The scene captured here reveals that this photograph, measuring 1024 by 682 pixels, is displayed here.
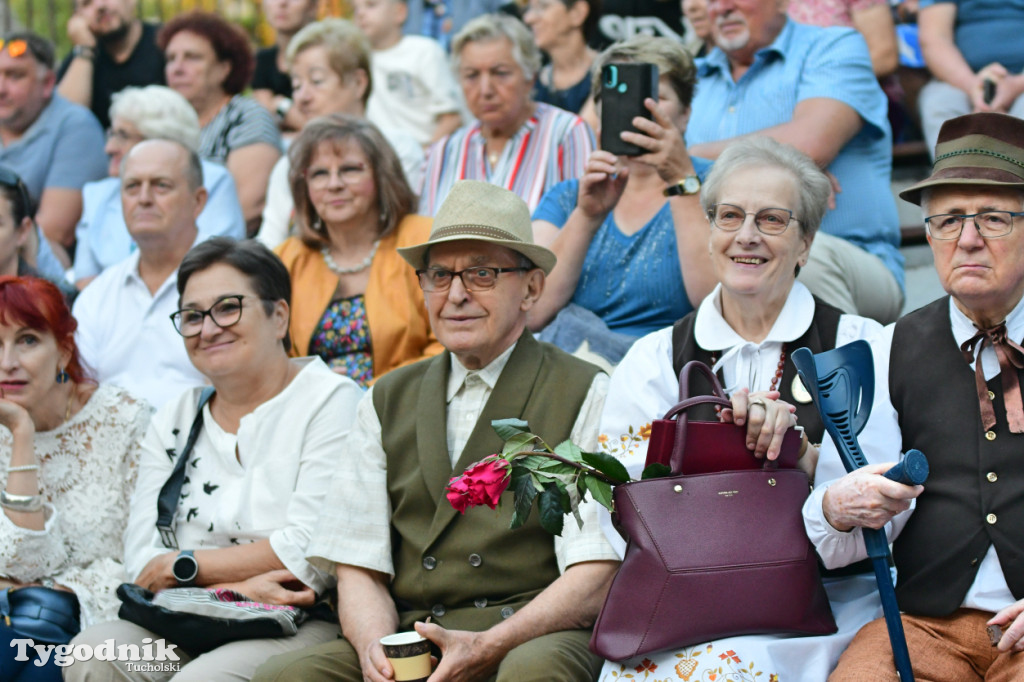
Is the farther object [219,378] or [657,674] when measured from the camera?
[219,378]

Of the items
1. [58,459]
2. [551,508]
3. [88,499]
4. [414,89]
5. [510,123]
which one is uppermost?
[414,89]

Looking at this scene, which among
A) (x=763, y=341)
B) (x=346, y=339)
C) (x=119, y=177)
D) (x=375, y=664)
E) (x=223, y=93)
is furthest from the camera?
(x=223, y=93)

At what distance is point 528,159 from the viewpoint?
5219 millimetres

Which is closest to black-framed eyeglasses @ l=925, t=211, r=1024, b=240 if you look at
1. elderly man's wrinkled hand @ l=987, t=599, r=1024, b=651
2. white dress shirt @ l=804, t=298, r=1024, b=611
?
white dress shirt @ l=804, t=298, r=1024, b=611

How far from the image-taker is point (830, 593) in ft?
10.1

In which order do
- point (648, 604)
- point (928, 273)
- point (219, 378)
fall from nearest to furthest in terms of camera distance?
1. point (648, 604)
2. point (219, 378)
3. point (928, 273)

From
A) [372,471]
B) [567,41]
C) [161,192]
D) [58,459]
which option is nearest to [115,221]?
[161,192]

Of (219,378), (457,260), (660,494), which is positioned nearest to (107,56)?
(219,378)

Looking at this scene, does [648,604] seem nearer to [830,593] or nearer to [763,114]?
[830,593]

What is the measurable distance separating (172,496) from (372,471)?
746mm

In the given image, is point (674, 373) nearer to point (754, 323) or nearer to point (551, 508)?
point (754, 323)

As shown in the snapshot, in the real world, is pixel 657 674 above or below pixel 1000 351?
below

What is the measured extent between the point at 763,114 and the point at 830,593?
2258 millimetres

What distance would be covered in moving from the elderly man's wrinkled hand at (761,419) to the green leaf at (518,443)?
1.50 ft
